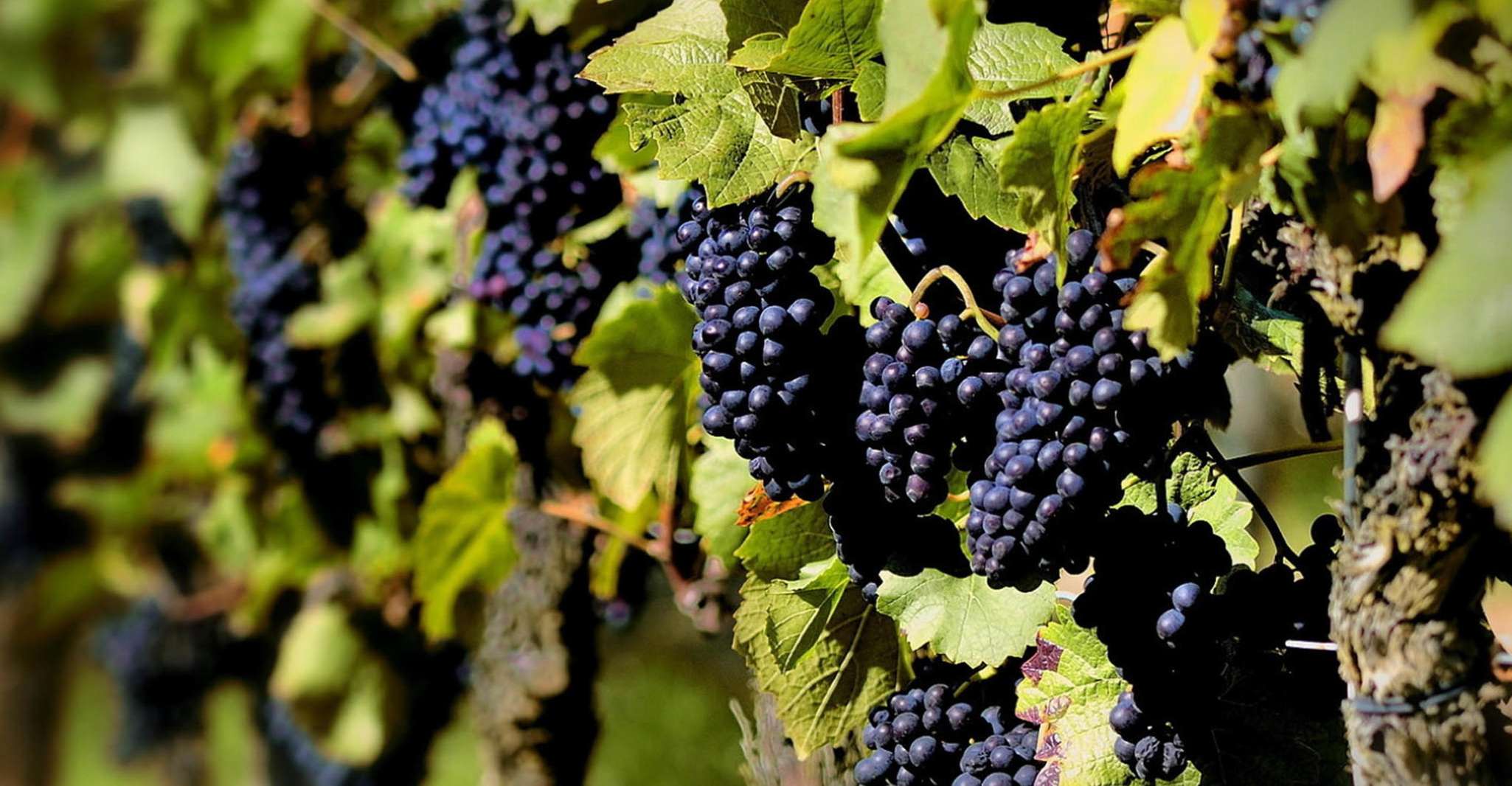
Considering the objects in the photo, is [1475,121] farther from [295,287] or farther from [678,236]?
[295,287]

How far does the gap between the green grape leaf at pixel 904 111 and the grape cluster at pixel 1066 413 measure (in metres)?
0.09

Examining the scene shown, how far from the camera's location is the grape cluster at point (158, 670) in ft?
11.1

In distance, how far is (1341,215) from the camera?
54 centimetres

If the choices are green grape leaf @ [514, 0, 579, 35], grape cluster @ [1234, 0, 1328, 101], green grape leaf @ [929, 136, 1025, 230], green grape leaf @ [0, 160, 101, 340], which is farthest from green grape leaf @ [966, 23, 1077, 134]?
green grape leaf @ [0, 160, 101, 340]

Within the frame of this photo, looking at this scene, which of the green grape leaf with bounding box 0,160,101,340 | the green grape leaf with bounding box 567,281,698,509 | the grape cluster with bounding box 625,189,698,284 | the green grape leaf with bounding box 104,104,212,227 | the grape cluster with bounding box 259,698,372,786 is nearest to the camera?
the green grape leaf with bounding box 567,281,698,509

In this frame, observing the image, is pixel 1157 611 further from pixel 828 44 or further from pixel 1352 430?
pixel 828 44

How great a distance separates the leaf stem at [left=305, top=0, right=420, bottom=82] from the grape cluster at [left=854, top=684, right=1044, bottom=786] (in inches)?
41.9

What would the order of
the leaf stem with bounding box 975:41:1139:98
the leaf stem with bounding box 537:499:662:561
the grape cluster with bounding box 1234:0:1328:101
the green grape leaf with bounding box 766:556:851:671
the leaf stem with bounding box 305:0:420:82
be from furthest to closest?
the leaf stem with bounding box 305:0:420:82, the leaf stem with bounding box 537:499:662:561, the green grape leaf with bounding box 766:556:851:671, the leaf stem with bounding box 975:41:1139:98, the grape cluster with bounding box 1234:0:1328:101

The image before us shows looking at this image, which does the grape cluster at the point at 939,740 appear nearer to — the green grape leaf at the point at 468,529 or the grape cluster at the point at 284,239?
the green grape leaf at the point at 468,529

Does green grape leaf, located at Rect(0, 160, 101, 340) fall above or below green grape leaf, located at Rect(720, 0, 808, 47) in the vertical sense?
below

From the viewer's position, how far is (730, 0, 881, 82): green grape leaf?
2.25 feet

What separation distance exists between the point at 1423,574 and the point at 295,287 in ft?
5.27

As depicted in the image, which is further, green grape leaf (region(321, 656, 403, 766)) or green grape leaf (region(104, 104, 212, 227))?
green grape leaf (region(104, 104, 212, 227))

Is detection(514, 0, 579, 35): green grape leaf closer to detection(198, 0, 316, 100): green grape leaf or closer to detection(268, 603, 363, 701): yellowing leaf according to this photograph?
detection(198, 0, 316, 100): green grape leaf
